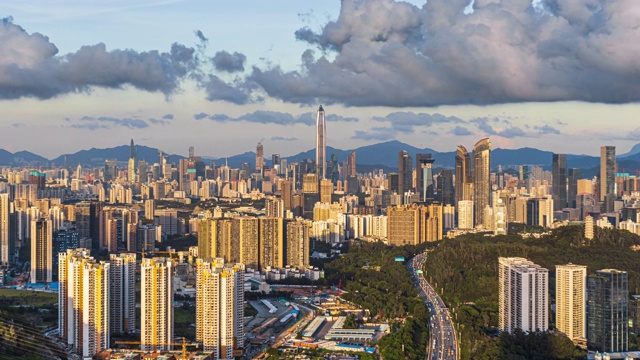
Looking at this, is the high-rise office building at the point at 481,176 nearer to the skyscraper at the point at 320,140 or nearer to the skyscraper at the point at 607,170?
the skyscraper at the point at 607,170

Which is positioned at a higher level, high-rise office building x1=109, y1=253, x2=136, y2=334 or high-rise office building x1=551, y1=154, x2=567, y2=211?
high-rise office building x1=551, y1=154, x2=567, y2=211

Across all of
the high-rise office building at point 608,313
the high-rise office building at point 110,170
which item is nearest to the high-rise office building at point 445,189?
the high-rise office building at point 110,170

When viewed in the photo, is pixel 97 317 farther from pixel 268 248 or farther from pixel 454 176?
pixel 454 176

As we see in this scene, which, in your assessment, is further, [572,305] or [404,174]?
[404,174]

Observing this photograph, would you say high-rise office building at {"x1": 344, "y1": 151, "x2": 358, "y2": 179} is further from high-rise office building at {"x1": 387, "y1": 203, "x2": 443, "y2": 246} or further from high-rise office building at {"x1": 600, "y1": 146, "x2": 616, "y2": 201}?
high-rise office building at {"x1": 387, "y1": 203, "x2": 443, "y2": 246}

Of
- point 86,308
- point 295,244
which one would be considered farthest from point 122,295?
point 295,244

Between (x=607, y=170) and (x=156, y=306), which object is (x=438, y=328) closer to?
(x=156, y=306)

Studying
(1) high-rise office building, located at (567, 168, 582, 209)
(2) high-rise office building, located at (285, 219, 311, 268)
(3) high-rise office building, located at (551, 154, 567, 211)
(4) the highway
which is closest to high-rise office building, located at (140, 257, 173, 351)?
(4) the highway
